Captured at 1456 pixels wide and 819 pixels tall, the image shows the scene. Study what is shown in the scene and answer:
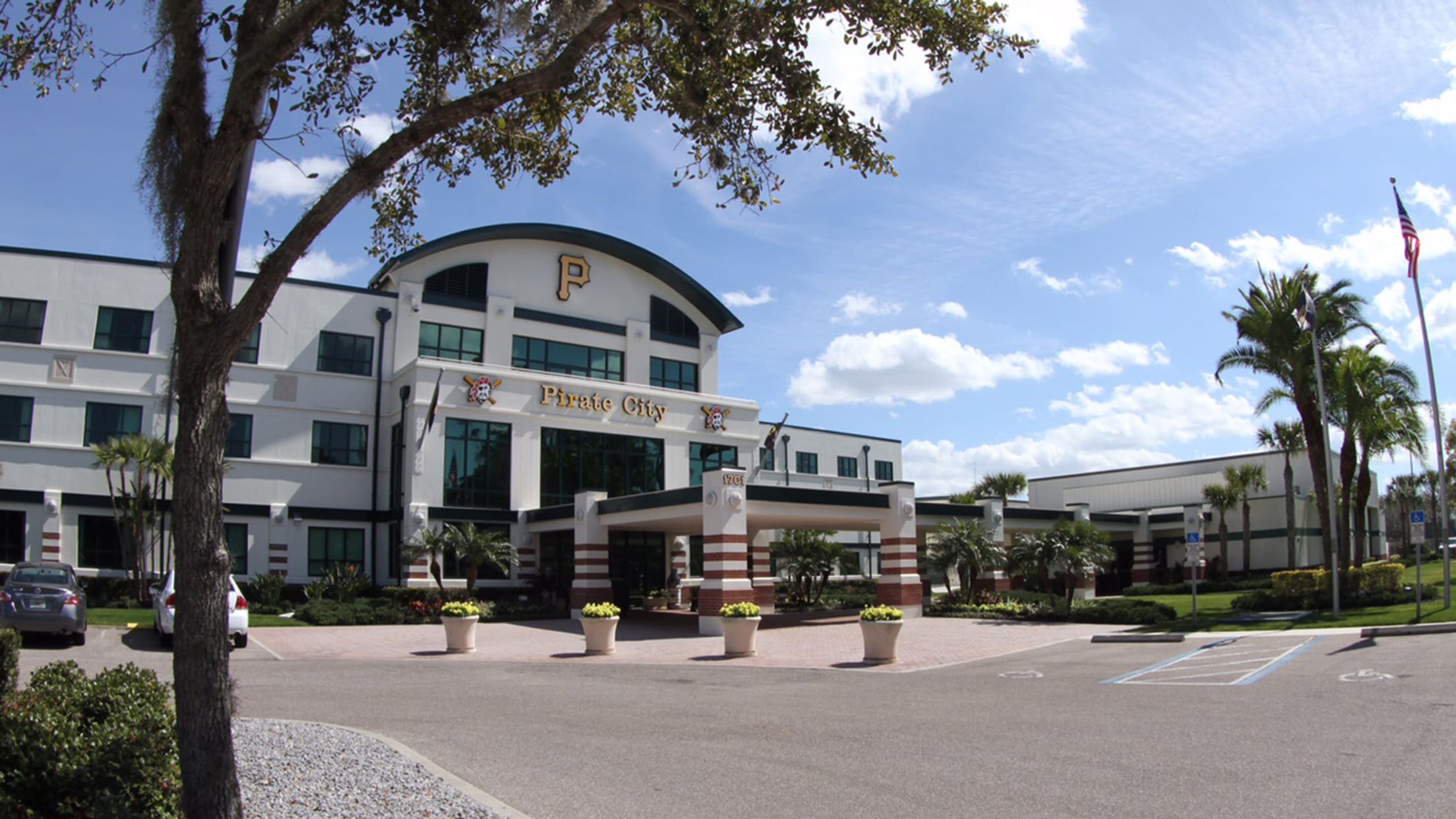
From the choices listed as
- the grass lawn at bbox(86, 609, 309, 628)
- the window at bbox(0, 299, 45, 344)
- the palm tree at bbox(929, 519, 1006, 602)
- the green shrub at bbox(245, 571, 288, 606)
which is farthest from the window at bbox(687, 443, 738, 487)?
the window at bbox(0, 299, 45, 344)

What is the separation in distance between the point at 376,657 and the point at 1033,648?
13.3 metres


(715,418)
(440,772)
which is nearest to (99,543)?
(715,418)

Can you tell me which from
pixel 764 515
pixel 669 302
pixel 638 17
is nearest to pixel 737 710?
pixel 638 17

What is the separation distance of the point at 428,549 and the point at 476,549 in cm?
150

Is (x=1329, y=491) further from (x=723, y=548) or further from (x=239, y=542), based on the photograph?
(x=239, y=542)

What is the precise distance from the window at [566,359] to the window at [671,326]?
2194 millimetres

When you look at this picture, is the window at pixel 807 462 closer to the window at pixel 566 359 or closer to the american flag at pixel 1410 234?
the window at pixel 566 359

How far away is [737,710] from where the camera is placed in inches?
498

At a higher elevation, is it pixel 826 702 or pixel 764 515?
pixel 764 515

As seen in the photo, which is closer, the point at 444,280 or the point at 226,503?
the point at 226,503

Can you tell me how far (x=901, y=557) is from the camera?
1218 inches

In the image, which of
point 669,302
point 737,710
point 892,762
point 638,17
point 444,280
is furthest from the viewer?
point 669,302

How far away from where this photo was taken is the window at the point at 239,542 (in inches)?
1236

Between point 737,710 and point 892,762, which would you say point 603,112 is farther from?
point 737,710
